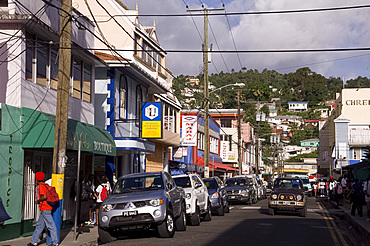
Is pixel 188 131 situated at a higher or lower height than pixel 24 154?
higher

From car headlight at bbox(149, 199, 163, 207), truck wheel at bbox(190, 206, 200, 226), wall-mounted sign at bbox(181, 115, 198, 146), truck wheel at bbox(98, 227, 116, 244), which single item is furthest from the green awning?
wall-mounted sign at bbox(181, 115, 198, 146)

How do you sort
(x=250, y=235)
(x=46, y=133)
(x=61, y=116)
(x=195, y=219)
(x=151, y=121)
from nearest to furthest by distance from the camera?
(x=61, y=116), (x=250, y=235), (x=46, y=133), (x=195, y=219), (x=151, y=121)

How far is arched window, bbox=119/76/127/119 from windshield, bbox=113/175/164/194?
35.4ft

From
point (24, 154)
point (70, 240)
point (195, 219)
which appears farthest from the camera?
point (195, 219)

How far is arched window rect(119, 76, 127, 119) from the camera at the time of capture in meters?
27.4

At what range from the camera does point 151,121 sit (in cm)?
2669

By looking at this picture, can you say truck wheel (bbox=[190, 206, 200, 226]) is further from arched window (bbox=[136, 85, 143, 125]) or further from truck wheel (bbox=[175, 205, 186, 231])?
arched window (bbox=[136, 85, 143, 125])

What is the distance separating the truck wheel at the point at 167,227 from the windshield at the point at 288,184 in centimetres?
1171

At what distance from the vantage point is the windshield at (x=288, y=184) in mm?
26364

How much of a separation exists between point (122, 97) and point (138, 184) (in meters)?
11.5

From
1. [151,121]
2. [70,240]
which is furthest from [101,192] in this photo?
[151,121]

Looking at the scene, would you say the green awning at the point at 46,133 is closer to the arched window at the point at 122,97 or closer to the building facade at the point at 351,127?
the arched window at the point at 122,97

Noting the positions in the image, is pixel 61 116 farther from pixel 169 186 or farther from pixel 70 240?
pixel 169 186

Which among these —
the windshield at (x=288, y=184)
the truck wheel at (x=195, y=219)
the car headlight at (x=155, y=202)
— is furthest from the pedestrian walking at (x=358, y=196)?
the car headlight at (x=155, y=202)
